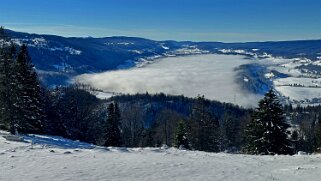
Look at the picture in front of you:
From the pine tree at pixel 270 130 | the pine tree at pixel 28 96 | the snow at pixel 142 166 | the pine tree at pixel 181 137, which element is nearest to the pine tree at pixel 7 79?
the pine tree at pixel 28 96

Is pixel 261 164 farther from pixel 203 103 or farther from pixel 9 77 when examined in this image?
pixel 203 103

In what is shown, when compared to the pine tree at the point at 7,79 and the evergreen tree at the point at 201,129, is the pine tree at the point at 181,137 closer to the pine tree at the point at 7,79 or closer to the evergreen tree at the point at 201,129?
the evergreen tree at the point at 201,129

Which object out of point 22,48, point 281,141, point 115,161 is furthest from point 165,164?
point 22,48

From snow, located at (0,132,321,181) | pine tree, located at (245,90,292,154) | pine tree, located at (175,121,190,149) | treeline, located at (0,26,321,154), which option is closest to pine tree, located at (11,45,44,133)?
treeline, located at (0,26,321,154)

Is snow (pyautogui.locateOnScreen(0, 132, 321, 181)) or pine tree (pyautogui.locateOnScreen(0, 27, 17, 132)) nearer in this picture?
snow (pyautogui.locateOnScreen(0, 132, 321, 181))

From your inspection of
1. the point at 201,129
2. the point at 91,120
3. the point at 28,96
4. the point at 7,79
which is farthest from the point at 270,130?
the point at 91,120

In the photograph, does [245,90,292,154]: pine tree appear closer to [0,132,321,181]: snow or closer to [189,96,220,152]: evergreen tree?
[0,132,321,181]: snow
